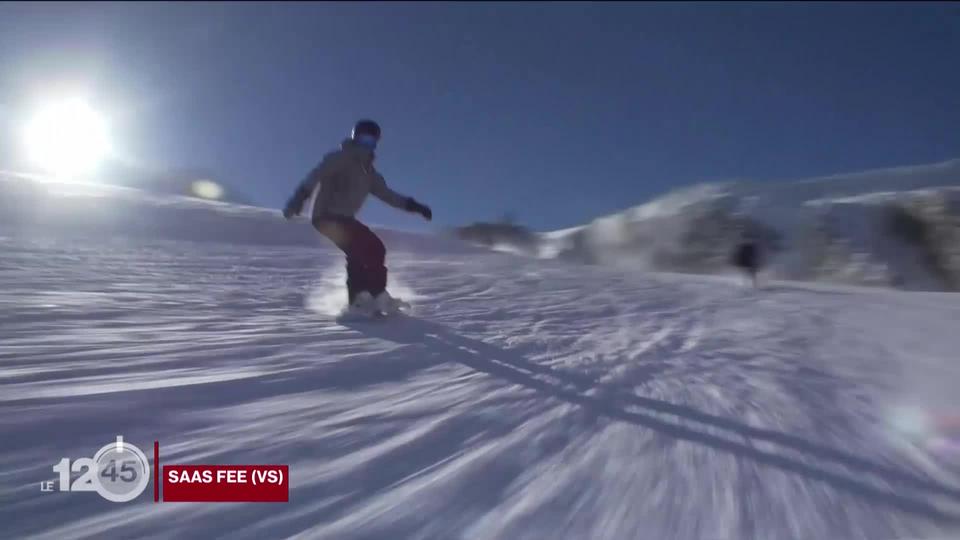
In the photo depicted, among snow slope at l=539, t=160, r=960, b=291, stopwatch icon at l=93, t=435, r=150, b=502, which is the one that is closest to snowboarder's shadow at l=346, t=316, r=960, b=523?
stopwatch icon at l=93, t=435, r=150, b=502

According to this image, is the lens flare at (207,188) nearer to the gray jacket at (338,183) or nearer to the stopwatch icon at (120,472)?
the gray jacket at (338,183)

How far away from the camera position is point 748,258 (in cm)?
1273

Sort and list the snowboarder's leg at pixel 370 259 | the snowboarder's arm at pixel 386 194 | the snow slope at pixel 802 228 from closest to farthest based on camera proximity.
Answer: the snowboarder's leg at pixel 370 259
the snowboarder's arm at pixel 386 194
the snow slope at pixel 802 228

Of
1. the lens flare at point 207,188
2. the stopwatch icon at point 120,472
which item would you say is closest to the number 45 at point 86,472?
the stopwatch icon at point 120,472

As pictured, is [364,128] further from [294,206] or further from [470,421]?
[470,421]

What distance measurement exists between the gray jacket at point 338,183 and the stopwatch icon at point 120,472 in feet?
9.85

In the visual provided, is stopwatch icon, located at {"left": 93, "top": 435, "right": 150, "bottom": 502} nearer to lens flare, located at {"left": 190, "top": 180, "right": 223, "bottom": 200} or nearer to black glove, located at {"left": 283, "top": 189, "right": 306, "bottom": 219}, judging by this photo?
black glove, located at {"left": 283, "top": 189, "right": 306, "bottom": 219}

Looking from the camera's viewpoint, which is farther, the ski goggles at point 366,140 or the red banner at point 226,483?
the ski goggles at point 366,140

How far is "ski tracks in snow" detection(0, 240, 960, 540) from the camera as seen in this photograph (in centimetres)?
149

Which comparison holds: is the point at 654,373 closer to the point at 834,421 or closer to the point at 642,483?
the point at 834,421

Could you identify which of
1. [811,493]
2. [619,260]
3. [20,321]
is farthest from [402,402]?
[619,260]

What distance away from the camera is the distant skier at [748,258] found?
41.8 ft

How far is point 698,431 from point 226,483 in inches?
61.7

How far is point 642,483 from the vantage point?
1.71 metres
